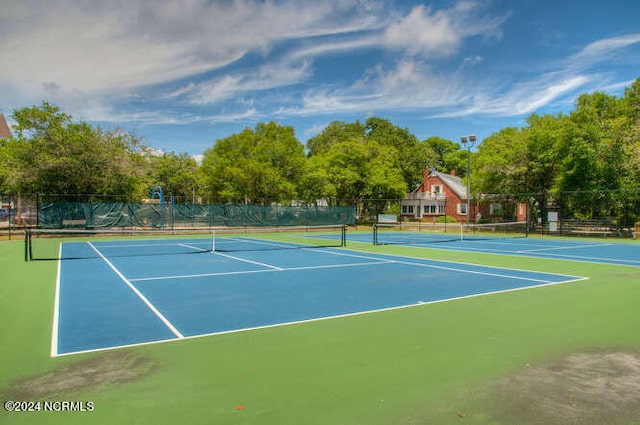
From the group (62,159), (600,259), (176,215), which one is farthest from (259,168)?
(600,259)

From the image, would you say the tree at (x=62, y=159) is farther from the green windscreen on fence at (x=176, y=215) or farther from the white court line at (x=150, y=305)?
the white court line at (x=150, y=305)

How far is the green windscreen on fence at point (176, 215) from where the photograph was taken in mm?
26469

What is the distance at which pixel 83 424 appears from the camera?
3.65 m

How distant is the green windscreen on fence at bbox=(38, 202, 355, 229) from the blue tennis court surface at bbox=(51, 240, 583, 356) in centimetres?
1251

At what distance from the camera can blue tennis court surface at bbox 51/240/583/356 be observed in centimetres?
679

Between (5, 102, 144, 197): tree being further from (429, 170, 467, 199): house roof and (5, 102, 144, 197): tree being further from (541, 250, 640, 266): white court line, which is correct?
(429, 170, 467, 199): house roof

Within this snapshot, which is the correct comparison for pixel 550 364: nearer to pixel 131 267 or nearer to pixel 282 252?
pixel 131 267

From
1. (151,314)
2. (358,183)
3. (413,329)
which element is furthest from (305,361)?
(358,183)

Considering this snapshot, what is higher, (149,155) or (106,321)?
(149,155)

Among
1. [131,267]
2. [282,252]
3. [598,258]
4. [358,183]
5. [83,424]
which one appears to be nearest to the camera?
[83,424]

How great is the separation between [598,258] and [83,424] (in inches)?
666

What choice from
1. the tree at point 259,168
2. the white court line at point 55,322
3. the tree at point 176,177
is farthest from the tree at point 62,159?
the tree at point 176,177

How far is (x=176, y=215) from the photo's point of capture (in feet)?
99.5

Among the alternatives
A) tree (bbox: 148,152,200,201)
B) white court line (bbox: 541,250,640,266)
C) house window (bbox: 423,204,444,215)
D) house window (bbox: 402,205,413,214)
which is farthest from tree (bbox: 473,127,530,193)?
tree (bbox: 148,152,200,201)
